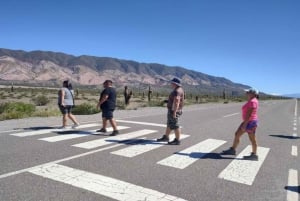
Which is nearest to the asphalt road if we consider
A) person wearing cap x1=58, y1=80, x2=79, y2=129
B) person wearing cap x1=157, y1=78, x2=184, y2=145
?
person wearing cap x1=157, y1=78, x2=184, y2=145

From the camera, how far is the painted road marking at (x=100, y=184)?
194 inches

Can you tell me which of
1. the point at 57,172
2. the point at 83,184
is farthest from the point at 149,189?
the point at 57,172

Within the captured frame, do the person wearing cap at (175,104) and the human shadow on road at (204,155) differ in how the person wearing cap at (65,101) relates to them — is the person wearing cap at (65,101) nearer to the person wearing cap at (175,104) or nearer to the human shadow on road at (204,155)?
the person wearing cap at (175,104)

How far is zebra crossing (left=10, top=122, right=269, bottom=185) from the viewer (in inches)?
261

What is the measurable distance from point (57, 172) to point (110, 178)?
38.6 inches

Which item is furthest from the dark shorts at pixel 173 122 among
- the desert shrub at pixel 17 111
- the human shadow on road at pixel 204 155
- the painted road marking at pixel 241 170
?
the desert shrub at pixel 17 111

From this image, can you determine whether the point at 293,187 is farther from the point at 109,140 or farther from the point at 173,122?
the point at 109,140

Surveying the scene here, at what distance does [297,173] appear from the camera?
22.5 ft

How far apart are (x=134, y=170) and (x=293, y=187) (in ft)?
9.30

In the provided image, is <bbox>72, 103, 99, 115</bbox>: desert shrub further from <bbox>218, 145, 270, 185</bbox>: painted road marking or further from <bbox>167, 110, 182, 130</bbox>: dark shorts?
<bbox>218, 145, 270, 185</bbox>: painted road marking

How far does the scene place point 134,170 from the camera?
6.33 meters

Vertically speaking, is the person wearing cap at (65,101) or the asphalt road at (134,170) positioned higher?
the person wearing cap at (65,101)

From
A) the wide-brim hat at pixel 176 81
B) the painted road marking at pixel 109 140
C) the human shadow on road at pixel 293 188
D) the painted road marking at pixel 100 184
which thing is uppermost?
the wide-brim hat at pixel 176 81

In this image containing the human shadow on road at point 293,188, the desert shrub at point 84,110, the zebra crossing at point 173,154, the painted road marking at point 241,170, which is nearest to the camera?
the human shadow on road at point 293,188
